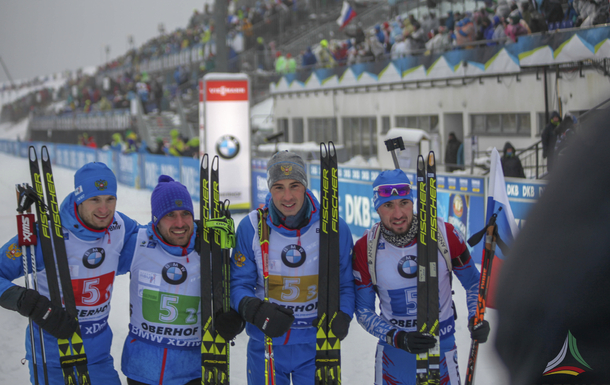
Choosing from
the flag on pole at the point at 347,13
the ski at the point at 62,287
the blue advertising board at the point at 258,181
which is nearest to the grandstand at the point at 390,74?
the flag on pole at the point at 347,13

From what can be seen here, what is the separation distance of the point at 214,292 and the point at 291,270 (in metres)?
0.47

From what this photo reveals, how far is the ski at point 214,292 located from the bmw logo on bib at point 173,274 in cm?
13

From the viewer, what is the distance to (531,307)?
82 centimetres

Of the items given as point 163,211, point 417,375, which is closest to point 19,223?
point 163,211

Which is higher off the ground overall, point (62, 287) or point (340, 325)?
point (62, 287)

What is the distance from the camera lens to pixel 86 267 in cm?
339

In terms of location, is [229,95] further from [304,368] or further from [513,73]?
[304,368]

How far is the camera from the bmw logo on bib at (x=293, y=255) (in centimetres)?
333

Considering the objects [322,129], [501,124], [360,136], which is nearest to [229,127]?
[501,124]

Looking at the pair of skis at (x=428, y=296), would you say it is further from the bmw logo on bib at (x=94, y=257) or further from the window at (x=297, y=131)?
the window at (x=297, y=131)

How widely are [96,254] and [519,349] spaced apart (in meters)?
3.02

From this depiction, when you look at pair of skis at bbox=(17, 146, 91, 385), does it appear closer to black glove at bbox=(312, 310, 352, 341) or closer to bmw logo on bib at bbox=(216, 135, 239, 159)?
black glove at bbox=(312, 310, 352, 341)

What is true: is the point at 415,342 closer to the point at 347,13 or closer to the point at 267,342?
the point at 267,342

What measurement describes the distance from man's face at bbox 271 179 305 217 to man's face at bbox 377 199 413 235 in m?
0.49
